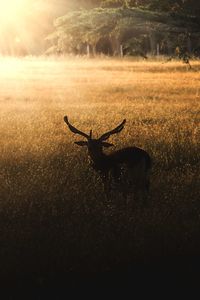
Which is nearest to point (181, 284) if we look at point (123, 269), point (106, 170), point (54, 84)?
point (123, 269)

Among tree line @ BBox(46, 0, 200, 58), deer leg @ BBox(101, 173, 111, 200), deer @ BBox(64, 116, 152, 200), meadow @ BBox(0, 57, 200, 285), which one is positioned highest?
tree line @ BBox(46, 0, 200, 58)

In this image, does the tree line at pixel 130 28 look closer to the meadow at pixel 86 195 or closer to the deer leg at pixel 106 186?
the meadow at pixel 86 195

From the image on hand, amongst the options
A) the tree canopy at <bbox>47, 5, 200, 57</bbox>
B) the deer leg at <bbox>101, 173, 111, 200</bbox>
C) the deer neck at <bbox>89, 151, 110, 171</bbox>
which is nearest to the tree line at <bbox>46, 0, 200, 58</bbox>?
the tree canopy at <bbox>47, 5, 200, 57</bbox>

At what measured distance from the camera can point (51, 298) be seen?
5305 millimetres

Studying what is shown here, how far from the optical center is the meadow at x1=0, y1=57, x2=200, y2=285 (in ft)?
19.7

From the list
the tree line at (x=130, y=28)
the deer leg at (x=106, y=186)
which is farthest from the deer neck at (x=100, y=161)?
the tree line at (x=130, y=28)

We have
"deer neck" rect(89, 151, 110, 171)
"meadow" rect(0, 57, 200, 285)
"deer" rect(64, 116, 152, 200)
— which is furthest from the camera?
"deer neck" rect(89, 151, 110, 171)

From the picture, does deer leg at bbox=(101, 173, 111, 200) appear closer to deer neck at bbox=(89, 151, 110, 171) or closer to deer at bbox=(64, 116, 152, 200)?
deer at bbox=(64, 116, 152, 200)

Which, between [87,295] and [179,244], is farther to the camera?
[179,244]

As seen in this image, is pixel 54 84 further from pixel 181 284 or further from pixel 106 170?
pixel 181 284

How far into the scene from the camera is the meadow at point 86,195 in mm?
6001

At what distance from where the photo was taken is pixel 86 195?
821 cm

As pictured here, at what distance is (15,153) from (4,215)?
3.94 m

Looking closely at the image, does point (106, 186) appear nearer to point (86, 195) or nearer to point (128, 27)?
point (86, 195)
